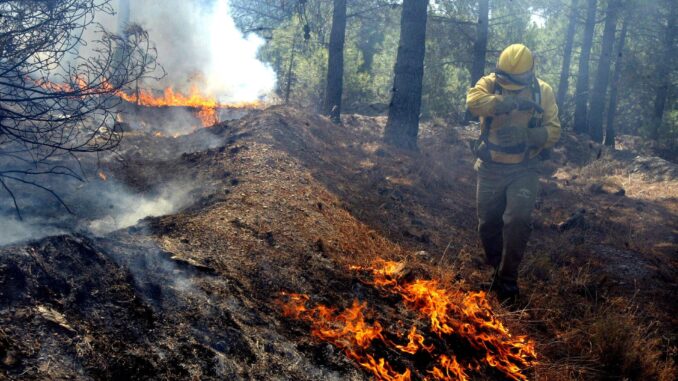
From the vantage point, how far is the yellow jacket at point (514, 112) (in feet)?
16.6

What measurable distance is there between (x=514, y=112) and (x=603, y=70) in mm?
15233

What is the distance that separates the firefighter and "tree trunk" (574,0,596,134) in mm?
14456

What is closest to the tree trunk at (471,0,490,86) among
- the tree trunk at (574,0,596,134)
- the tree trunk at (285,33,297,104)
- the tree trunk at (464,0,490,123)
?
the tree trunk at (464,0,490,123)

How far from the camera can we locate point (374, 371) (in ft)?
→ 10.7

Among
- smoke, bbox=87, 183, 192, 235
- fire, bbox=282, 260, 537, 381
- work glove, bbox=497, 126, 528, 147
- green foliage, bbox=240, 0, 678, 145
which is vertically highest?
green foliage, bbox=240, 0, 678, 145

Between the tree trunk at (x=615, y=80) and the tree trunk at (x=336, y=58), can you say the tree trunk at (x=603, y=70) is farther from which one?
the tree trunk at (x=336, y=58)

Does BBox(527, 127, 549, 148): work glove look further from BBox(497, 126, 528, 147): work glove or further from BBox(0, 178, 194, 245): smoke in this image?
BBox(0, 178, 194, 245): smoke

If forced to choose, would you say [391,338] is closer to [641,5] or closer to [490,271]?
[490,271]

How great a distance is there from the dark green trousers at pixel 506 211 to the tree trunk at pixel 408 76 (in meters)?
5.76

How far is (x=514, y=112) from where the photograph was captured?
5172 millimetres

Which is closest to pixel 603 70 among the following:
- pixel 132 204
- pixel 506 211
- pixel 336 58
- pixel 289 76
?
pixel 336 58

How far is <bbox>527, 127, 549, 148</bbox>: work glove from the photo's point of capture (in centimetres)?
500

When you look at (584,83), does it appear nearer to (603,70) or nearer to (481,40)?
(603,70)

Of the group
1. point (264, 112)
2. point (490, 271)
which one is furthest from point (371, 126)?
point (490, 271)
